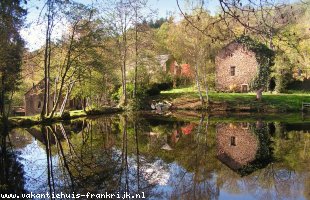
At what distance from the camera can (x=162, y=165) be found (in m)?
11.3

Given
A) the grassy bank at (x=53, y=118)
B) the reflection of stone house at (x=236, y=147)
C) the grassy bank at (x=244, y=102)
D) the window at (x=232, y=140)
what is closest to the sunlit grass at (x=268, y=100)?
the grassy bank at (x=244, y=102)

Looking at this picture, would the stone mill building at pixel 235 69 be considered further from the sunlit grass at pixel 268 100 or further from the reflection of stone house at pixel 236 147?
the reflection of stone house at pixel 236 147

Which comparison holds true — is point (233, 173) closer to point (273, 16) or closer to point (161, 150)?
point (161, 150)

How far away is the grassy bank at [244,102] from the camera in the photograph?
3469 cm

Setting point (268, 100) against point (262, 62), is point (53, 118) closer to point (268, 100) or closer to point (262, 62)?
point (268, 100)

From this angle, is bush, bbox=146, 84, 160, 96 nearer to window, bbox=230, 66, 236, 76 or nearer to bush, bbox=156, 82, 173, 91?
bush, bbox=156, 82, 173, 91

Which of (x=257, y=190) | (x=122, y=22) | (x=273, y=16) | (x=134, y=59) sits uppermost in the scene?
(x=122, y=22)

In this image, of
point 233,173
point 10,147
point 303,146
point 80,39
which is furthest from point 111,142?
point 80,39

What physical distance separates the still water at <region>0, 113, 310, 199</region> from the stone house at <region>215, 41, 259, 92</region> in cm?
2483

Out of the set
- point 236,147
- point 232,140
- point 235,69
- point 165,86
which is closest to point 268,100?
point 235,69

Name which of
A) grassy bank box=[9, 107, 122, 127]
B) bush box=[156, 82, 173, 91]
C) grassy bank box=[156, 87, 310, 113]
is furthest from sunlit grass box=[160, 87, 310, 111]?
grassy bank box=[9, 107, 122, 127]

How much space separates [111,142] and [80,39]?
12.1 m

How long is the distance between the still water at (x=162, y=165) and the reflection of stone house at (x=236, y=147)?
0.03 meters

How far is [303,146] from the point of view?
1421cm
